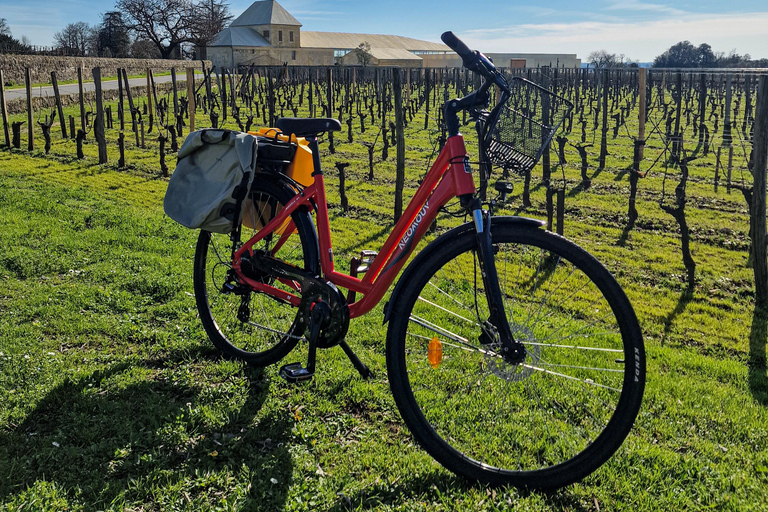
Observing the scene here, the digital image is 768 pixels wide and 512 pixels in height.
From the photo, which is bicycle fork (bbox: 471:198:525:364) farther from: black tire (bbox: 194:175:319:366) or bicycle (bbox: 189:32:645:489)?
black tire (bbox: 194:175:319:366)

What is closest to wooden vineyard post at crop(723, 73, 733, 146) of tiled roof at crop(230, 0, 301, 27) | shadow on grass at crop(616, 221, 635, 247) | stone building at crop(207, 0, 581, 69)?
shadow on grass at crop(616, 221, 635, 247)

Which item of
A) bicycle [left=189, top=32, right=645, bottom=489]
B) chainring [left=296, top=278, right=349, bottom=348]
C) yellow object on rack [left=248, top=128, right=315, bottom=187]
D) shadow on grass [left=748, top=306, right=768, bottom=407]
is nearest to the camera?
bicycle [left=189, top=32, right=645, bottom=489]

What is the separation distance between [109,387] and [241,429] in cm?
92

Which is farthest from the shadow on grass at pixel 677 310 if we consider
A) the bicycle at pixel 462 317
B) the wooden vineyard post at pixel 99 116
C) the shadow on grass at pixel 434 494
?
the wooden vineyard post at pixel 99 116

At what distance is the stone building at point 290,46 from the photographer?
6669 centimetres

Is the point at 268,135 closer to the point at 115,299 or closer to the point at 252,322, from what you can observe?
the point at 252,322

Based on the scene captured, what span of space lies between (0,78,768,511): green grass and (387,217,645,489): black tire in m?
0.17

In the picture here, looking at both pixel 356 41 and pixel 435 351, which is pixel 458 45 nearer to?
pixel 435 351

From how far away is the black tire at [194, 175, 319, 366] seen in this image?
338 cm

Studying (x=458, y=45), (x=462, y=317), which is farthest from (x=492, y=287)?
(x=458, y=45)

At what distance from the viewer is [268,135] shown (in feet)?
11.5

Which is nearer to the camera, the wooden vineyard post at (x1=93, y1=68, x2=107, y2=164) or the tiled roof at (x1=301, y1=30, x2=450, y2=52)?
the wooden vineyard post at (x1=93, y1=68, x2=107, y2=164)

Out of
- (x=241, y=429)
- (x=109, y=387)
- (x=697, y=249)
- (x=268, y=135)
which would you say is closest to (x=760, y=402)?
(x=241, y=429)

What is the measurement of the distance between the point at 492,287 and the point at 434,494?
910 millimetres
